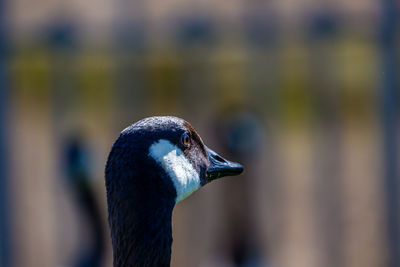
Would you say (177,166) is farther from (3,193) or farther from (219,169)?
(3,193)

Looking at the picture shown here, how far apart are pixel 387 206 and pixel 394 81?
951 mm

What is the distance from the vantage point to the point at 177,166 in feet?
7.47

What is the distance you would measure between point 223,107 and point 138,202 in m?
5.41

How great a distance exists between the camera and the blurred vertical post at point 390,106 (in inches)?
225

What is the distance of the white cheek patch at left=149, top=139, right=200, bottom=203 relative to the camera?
2172 millimetres

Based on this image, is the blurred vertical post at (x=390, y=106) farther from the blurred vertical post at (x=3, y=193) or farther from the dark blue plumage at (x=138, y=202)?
the dark blue plumage at (x=138, y=202)

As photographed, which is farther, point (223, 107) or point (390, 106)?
point (223, 107)

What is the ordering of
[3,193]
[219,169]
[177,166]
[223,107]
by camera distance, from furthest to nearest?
[223,107]
[3,193]
[219,169]
[177,166]

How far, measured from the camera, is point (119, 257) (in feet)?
6.93

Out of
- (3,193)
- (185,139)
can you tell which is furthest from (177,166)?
(3,193)

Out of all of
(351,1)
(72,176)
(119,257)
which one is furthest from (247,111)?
(119,257)

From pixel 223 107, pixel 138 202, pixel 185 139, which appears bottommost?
pixel 223 107

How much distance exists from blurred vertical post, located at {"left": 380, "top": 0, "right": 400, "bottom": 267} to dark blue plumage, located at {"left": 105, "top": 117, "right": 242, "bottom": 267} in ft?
12.5

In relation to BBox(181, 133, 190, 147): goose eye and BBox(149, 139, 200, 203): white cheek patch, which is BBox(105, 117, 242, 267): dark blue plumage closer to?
BBox(149, 139, 200, 203): white cheek patch
